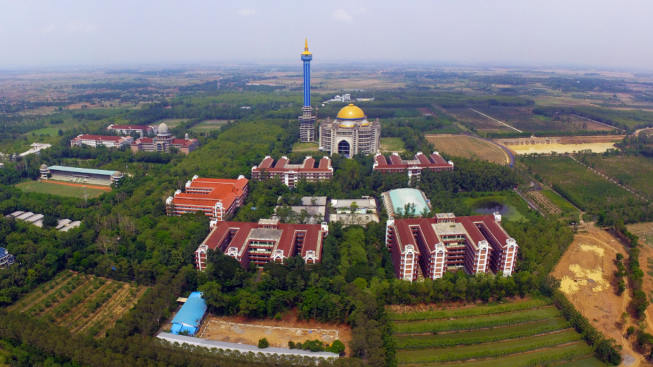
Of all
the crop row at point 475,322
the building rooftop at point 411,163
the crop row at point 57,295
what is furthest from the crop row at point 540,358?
the building rooftop at point 411,163

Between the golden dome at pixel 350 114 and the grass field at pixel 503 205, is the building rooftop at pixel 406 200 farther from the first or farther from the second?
the golden dome at pixel 350 114

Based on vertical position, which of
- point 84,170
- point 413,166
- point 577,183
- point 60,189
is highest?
point 413,166

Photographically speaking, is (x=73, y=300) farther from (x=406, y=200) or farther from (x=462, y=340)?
(x=406, y=200)

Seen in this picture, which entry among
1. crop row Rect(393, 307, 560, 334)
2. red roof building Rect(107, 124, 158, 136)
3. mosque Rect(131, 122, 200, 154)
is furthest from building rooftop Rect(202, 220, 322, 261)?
red roof building Rect(107, 124, 158, 136)

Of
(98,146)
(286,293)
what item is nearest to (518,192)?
(286,293)

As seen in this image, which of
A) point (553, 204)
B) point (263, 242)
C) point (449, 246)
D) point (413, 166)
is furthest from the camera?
point (413, 166)

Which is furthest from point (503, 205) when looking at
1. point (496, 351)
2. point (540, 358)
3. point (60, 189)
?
point (60, 189)

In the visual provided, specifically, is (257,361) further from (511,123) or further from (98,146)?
(511,123)
